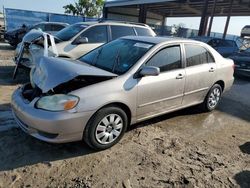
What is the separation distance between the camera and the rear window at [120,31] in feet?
26.8

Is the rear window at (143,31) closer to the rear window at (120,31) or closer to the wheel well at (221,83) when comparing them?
the rear window at (120,31)

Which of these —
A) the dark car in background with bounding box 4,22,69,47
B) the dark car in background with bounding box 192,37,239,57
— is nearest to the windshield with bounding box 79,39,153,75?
the dark car in background with bounding box 192,37,239,57

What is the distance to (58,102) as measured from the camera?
342cm

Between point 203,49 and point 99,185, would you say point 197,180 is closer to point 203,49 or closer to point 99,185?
point 99,185

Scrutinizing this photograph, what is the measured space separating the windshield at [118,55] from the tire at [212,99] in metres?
1.98

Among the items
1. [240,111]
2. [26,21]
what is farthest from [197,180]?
[26,21]

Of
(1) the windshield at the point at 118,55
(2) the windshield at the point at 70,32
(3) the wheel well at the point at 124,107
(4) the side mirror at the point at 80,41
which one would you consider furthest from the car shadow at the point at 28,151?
(2) the windshield at the point at 70,32

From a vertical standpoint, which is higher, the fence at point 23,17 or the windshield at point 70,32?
the windshield at point 70,32

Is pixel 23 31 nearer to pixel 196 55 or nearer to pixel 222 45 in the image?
pixel 222 45

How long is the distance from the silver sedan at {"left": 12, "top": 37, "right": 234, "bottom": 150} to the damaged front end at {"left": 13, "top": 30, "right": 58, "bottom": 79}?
1.51 meters

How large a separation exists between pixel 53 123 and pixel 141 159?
1.33 m

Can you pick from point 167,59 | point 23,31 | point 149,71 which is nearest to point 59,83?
point 149,71

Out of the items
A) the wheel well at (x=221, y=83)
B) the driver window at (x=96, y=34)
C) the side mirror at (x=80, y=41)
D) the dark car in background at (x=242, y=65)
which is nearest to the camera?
the wheel well at (x=221, y=83)

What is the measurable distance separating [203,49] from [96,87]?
278 centimetres
